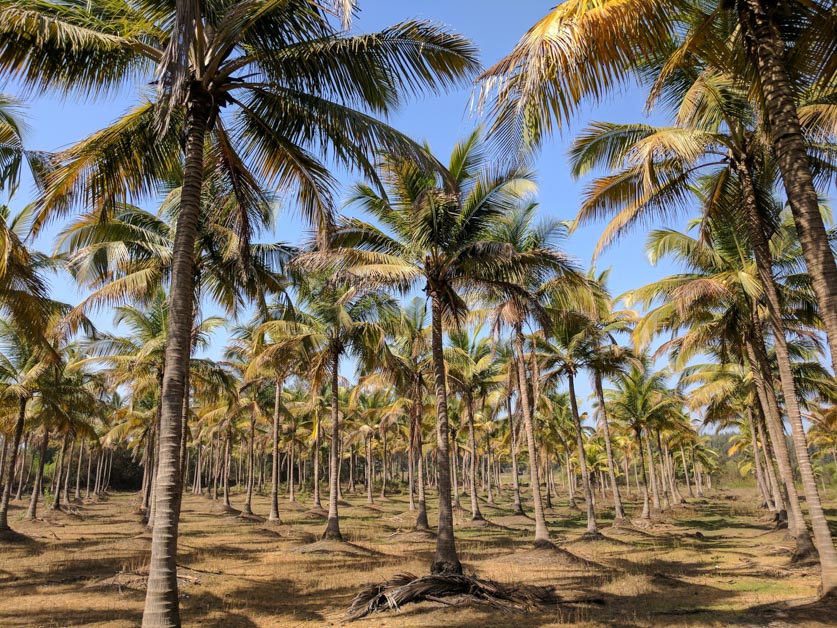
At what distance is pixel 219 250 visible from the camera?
15.5 metres

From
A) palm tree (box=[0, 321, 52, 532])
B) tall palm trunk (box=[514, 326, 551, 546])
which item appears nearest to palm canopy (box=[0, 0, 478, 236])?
tall palm trunk (box=[514, 326, 551, 546])

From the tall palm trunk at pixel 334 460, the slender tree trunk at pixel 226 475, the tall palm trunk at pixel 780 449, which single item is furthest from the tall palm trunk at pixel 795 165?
the slender tree trunk at pixel 226 475

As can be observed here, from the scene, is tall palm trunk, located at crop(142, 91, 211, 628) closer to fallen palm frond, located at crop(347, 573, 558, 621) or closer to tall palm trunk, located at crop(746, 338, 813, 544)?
fallen palm frond, located at crop(347, 573, 558, 621)

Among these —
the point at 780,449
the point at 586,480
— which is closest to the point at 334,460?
the point at 586,480

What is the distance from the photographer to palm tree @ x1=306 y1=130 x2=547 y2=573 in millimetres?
12797

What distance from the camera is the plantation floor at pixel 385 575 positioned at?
910cm

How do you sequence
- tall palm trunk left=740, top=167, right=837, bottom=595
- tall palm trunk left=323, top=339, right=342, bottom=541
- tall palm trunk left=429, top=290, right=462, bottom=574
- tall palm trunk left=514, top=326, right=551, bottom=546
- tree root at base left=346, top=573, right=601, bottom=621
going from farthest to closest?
tall palm trunk left=323, top=339, right=342, bottom=541, tall palm trunk left=514, top=326, right=551, bottom=546, tall palm trunk left=429, top=290, right=462, bottom=574, tall palm trunk left=740, top=167, right=837, bottom=595, tree root at base left=346, top=573, right=601, bottom=621

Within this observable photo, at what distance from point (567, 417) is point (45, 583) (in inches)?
1456

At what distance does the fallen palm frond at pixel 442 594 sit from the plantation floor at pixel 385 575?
0.82ft

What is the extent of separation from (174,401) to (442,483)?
7.39 m

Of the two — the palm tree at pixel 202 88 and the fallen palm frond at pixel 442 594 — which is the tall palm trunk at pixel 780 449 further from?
the palm tree at pixel 202 88

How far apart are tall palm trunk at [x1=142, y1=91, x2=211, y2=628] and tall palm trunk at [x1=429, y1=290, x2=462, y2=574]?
6558 millimetres

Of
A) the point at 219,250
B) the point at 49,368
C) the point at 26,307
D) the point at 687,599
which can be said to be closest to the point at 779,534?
the point at 687,599

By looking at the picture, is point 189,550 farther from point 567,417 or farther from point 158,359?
point 567,417
